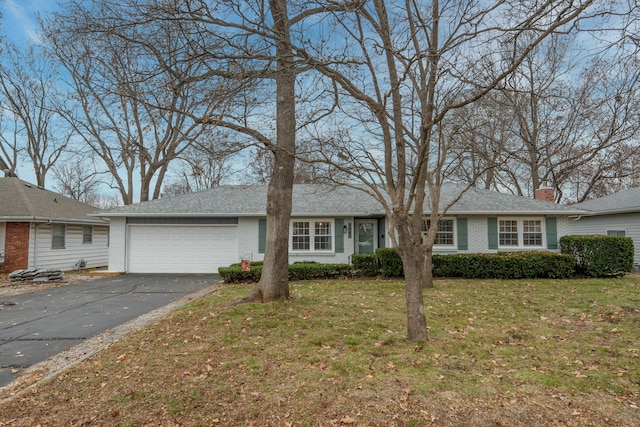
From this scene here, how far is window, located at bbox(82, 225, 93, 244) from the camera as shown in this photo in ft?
58.5

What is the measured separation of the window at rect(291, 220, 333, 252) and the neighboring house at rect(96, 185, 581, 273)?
4 cm

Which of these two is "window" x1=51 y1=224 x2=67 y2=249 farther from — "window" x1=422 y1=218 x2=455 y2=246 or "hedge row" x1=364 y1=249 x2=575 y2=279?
"window" x1=422 y1=218 x2=455 y2=246

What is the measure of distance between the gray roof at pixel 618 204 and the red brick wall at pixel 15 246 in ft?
76.5

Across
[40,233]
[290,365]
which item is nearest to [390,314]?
[290,365]

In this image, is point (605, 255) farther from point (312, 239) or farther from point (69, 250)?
point (69, 250)

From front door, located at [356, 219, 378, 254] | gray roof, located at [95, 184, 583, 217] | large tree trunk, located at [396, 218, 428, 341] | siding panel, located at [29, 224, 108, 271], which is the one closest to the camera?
large tree trunk, located at [396, 218, 428, 341]

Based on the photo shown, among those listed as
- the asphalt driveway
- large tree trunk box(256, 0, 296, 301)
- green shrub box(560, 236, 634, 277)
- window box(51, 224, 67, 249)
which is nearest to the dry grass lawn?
large tree trunk box(256, 0, 296, 301)

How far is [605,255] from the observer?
1199 cm

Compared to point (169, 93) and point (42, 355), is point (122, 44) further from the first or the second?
point (42, 355)

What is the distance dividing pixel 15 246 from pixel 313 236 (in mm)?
12240

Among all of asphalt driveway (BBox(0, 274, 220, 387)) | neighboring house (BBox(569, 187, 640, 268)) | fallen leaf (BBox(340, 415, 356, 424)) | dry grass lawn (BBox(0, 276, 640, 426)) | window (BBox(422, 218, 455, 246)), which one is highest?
neighboring house (BBox(569, 187, 640, 268))

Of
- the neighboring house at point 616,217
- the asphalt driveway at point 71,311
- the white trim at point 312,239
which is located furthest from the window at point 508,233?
the asphalt driveway at point 71,311

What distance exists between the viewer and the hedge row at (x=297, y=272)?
11789 mm

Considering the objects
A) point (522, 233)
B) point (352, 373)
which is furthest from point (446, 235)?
point (352, 373)
